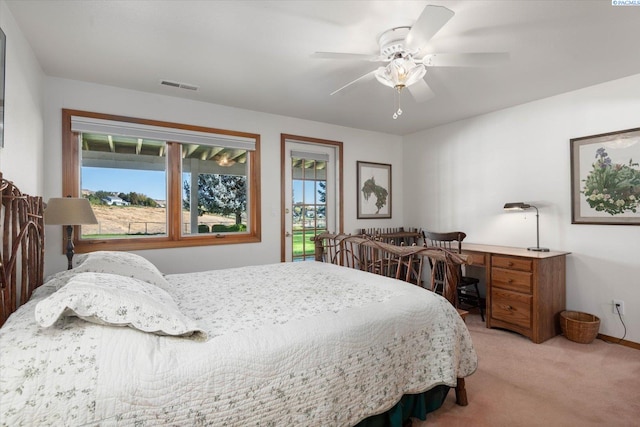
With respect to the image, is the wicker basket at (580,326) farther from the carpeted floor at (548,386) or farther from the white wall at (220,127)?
the white wall at (220,127)

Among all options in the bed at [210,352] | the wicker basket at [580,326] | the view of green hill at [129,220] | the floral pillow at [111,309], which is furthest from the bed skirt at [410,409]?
the view of green hill at [129,220]

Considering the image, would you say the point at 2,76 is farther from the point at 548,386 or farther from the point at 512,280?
the point at 512,280

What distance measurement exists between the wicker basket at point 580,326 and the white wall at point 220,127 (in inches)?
95.7

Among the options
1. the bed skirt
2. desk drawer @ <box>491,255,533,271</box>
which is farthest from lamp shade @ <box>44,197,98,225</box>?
desk drawer @ <box>491,255,533,271</box>

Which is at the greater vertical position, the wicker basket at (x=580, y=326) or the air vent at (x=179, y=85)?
the air vent at (x=179, y=85)

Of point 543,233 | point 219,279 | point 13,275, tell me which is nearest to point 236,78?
point 219,279

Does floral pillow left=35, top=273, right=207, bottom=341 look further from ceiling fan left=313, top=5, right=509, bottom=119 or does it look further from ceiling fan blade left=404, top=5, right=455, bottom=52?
ceiling fan blade left=404, top=5, right=455, bottom=52

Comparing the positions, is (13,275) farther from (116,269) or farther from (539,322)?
(539,322)

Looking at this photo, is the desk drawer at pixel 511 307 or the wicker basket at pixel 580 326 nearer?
the wicker basket at pixel 580 326

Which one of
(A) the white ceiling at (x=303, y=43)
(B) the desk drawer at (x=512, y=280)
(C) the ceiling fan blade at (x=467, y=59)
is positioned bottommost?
(B) the desk drawer at (x=512, y=280)

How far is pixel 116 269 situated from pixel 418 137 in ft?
14.0

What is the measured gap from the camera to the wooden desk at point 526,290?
2863mm

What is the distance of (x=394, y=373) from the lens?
1.47 meters

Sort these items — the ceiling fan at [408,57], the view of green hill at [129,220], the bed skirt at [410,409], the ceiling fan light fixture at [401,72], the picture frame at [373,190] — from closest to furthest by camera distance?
1. the bed skirt at [410,409]
2. the ceiling fan at [408,57]
3. the ceiling fan light fixture at [401,72]
4. the view of green hill at [129,220]
5. the picture frame at [373,190]
